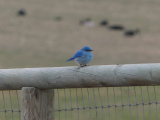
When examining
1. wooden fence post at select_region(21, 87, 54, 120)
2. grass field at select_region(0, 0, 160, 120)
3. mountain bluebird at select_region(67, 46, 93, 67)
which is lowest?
wooden fence post at select_region(21, 87, 54, 120)

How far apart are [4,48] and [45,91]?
93.3 ft

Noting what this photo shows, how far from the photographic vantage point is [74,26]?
127ft

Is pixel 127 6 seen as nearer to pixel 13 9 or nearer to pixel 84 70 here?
pixel 13 9

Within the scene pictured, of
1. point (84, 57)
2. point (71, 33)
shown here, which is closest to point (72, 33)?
point (71, 33)

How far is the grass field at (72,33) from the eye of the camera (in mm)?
29719

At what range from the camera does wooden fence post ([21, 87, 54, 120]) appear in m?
4.16

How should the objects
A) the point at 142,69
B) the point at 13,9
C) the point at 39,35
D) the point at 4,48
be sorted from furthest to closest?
the point at 13,9 → the point at 39,35 → the point at 4,48 → the point at 142,69

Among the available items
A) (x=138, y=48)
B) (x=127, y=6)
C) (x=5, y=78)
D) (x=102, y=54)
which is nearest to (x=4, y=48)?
(x=102, y=54)

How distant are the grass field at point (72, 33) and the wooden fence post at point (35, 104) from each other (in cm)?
2150

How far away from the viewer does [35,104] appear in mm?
4176

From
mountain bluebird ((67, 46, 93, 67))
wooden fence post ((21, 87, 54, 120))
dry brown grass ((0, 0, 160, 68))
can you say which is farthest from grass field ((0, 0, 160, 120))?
wooden fence post ((21, 87, 54, 120))

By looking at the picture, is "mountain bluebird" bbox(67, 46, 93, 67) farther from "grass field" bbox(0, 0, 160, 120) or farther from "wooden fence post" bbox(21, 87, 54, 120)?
"grass field" bbox(0, 0, 160, 120)

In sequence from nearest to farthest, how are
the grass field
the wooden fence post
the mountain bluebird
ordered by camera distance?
the wooden fence post, the mountain bluebird, the grass field

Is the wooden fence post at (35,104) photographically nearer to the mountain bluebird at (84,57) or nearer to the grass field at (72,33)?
the mountain bluebird at (84,57)
